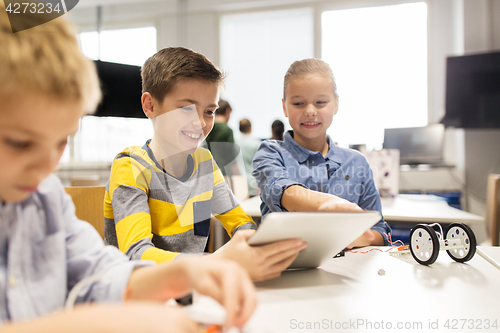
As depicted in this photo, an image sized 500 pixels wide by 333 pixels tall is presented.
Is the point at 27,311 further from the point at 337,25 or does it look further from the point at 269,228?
the point at 337,25

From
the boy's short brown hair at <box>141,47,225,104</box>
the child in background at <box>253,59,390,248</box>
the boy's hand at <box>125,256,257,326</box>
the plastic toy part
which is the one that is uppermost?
the boy's short brown hair at <box>141,47,225,104</box>

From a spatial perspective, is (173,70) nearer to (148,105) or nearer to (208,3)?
(148,105)

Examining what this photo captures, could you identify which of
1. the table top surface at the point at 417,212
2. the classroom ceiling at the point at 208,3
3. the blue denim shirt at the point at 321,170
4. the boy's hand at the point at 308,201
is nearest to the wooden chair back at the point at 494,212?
the table top surface at the point at 417,212

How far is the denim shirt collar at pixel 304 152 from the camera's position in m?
1.20

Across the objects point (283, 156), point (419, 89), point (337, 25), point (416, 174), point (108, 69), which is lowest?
point (416, 174)

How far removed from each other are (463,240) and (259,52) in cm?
376

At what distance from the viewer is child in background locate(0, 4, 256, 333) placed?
0.81 feet

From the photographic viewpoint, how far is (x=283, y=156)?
3.91ft

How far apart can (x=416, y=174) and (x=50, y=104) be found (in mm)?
3240

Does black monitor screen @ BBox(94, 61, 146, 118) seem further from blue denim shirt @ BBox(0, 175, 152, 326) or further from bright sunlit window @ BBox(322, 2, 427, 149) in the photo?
bright sunlit window @ BBox(322, 2, 427, 149)

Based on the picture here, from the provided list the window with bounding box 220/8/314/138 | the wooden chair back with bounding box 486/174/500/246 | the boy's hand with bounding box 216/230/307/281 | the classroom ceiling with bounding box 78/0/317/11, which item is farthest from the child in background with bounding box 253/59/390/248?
the classroom ceiling with bounding box 78/0/317/11

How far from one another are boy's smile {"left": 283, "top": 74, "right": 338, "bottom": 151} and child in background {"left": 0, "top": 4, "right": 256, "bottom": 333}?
2.72 ft

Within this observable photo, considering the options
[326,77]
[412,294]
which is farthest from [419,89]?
[412,294]

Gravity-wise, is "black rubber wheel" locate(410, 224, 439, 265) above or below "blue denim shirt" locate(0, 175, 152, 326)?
below
